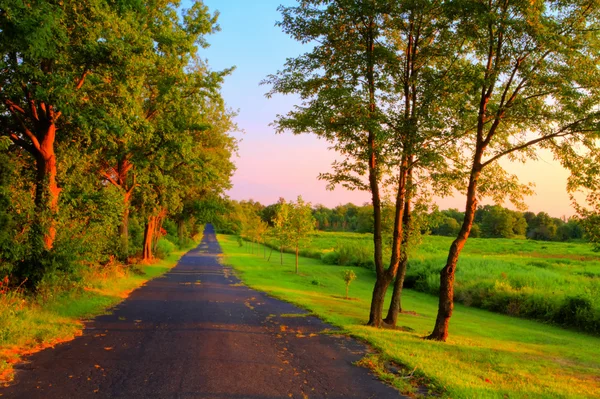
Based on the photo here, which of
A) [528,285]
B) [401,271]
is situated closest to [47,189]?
[401,271]

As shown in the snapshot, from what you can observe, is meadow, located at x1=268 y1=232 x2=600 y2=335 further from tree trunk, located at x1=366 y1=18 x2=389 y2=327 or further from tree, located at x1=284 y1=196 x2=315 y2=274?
tree, located at x1=284 y1=196 x2=315 y2=274

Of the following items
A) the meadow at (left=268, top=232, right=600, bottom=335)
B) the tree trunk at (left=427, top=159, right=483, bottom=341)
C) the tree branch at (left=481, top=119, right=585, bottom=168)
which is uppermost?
the tree branch at (left=481, top=119, right=585, bottom=168)

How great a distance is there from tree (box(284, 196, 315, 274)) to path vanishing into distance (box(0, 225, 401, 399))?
79.7 ft

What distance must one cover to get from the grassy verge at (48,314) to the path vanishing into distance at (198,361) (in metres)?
0.37

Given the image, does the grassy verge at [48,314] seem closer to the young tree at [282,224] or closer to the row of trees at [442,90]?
the row of trees at [442,90]

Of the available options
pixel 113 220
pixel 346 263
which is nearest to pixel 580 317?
pixel 113 220

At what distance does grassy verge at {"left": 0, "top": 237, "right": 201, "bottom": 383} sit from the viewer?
7.78m

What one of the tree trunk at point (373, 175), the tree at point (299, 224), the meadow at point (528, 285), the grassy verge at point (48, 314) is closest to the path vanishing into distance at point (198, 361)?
the grassy verge at point (48, 314)

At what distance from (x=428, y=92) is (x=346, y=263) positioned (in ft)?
130

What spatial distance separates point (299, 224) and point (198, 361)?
2977 cm

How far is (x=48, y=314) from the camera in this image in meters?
10.5

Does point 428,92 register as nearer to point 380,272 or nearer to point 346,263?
point 380,272

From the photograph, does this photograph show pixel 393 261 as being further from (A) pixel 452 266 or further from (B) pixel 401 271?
(B) pixel 401 271

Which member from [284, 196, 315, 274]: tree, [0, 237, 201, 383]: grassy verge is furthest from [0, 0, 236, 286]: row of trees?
[284, 196, 315, 274]: tree
